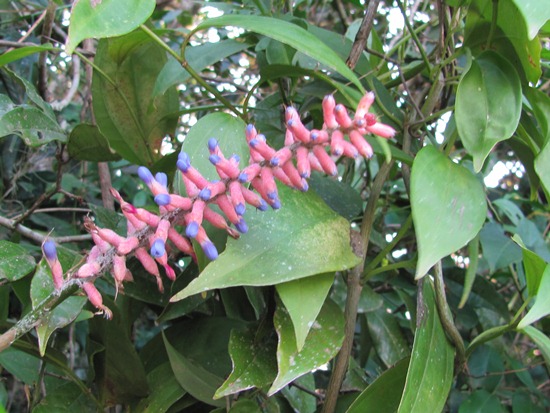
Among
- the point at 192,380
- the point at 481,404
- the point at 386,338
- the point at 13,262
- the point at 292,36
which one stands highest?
the point at 292,36

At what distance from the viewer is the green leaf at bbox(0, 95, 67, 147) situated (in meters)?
0.72

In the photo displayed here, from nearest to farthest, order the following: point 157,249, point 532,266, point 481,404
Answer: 1. point 157,249
2. point 532,266
3. point 481,404

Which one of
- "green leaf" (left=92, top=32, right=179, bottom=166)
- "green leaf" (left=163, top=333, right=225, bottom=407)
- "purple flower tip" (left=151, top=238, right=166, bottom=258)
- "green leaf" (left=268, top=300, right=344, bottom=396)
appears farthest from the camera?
"green leaf" (left=92, top=32, right=179, bottom=166)

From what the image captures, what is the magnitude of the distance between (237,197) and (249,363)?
8.6 inches

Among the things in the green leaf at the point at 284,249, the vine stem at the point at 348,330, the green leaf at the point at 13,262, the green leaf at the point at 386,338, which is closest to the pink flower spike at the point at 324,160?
the green leaf at the point at 284,249

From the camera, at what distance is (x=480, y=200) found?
22.3 inches

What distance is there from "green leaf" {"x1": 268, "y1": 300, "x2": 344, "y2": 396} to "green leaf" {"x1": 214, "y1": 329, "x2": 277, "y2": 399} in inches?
2.1

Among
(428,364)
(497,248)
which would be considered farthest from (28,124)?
(497,248)

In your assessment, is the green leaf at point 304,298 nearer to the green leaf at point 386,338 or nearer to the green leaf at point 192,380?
the green leaf at point 192,380

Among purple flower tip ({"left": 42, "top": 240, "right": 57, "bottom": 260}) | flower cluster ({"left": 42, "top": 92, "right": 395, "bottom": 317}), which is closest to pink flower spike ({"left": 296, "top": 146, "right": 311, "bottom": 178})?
flower cluster ({"left": 42, "top": 92, "right": 395, "bottom": 317})

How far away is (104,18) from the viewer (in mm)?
493

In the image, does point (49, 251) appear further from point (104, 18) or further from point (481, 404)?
point (481, 404)

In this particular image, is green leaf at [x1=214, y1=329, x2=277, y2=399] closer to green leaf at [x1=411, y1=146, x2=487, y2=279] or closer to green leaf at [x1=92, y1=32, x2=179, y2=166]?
green leaf at [x1=411, y1=146, x2=487, y2=279]

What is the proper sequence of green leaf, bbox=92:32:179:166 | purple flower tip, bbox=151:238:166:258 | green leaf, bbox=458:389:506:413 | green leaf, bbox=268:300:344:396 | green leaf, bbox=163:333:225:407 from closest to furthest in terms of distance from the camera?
1. purple flower tip, bbox=151:238:166:258
2. green leaf, bbox=268:300:344:396
3. green leaf, bbox=163:333:225:407
4. green leaf, bbox=92:32:179:166
5. green leaf, bbox=458:389:506:413
